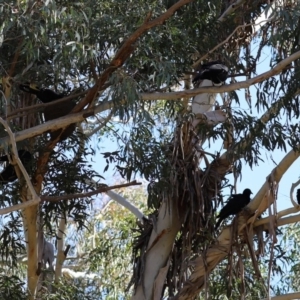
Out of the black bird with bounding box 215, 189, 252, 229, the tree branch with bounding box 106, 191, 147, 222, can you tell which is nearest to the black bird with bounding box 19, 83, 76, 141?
the tree branch with bounding box 106, 191, 147, 222

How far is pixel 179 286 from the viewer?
7422mm

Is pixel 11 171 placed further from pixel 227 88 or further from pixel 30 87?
pixel 227 88

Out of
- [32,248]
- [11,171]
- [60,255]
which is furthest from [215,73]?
[60,255]

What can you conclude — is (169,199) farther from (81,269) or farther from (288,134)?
(81,269)

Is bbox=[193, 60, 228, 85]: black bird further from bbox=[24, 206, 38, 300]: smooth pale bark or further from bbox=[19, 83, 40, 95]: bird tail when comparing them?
bbox=[24, 206, 38, 300]: smooth pale bark

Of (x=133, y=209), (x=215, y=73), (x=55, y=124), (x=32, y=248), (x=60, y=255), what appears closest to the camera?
(x=55, y=124)

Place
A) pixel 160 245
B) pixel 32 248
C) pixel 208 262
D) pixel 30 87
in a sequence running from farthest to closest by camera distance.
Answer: pixel 160 245, pixel 208 262, pixel 32 248, pixel 30 87

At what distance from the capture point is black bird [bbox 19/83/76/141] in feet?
21.7

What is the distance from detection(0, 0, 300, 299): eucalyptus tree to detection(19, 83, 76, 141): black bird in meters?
0.08

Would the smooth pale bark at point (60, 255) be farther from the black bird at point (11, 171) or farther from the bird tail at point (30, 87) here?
the bird tail at point (30, 87)

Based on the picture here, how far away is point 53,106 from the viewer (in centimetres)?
670

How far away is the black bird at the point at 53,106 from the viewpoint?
21.7 feet

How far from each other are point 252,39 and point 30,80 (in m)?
2.50

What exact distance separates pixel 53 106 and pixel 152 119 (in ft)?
3.26
